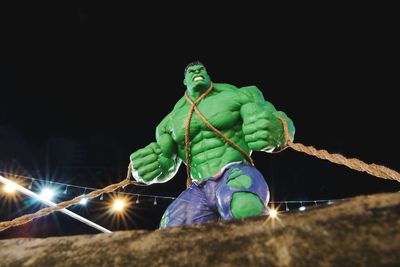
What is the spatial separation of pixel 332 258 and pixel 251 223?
0.86 ft

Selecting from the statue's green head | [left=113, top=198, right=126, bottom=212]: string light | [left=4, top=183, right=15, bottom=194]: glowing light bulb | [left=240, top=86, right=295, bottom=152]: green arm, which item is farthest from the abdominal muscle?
[left=113, top=198, right=126, bottom=212]: string light

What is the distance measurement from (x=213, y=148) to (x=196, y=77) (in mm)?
796

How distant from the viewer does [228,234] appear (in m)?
0.86

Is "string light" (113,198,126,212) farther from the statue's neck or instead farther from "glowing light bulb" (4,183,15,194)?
the statue's neck

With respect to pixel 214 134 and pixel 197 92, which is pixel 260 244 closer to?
pixel 214 134

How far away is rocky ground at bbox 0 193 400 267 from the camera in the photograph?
0.70m

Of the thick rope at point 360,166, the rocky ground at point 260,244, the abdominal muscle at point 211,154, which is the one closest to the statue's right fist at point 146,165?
the abdominal muscle at point 211,154

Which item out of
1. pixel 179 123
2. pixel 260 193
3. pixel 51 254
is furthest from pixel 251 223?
pixel 179 123

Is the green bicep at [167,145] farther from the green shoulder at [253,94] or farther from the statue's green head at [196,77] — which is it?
the green shoulder at [253,94]

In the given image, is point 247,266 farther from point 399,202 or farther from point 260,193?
point 260,193

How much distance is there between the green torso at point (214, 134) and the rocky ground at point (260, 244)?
144 centimetres

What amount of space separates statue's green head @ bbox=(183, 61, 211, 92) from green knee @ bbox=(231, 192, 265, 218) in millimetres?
1235

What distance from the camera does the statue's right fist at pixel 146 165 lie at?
2611mm

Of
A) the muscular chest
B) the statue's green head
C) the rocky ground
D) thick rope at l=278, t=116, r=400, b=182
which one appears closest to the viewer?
the rocky ground
